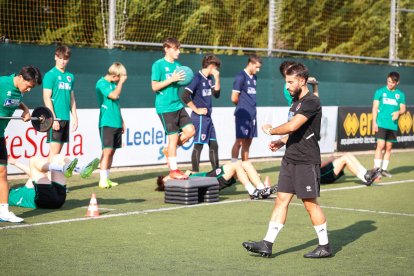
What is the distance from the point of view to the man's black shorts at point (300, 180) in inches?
355

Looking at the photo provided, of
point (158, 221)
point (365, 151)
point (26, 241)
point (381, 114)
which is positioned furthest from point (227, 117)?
point (26, 241)

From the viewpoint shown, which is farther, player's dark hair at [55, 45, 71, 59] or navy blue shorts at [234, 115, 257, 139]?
navy blue shorts at [234, 115, 257, 139]

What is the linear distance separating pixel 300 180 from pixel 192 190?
3.95m

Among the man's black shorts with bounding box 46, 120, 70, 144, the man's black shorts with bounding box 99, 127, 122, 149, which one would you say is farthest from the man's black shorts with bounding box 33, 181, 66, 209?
the man's black shorts with bounding box 99, 127, 122, 149

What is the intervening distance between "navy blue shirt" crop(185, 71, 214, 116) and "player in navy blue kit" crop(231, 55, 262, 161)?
2.14ft

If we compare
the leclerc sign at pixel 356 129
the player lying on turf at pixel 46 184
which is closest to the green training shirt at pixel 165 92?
the player lying on turf at pixel 46 184

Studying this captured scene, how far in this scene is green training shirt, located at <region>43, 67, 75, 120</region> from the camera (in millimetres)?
14117

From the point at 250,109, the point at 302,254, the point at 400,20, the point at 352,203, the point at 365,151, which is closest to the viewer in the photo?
the point at 302,254

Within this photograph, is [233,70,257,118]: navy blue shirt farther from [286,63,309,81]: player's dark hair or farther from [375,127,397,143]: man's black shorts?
[286,63,309,81]: player's dark hair

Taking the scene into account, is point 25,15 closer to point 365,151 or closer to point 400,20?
point 365,151

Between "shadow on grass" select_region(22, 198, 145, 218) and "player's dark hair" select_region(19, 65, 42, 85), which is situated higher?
"player's dark hair" select_region(19, 65, 42, 85)

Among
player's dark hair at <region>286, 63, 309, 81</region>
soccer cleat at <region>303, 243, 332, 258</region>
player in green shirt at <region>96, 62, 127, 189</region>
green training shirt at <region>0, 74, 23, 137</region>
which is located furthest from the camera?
player in green shirt at <region>96, 62, 127, 189</region>

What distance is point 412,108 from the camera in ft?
80.9

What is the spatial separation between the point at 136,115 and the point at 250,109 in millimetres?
Result: 2613
